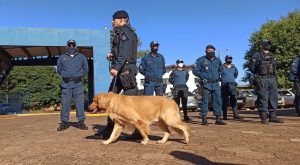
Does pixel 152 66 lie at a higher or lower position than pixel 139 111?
higher

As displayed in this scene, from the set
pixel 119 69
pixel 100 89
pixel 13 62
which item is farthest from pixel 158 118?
pixel 13 62

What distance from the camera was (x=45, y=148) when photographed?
238 inches

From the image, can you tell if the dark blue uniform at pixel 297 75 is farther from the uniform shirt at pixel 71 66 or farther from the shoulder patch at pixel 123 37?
the shoulder patch at pixel 123 37

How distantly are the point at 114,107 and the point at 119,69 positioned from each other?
2.45 feet

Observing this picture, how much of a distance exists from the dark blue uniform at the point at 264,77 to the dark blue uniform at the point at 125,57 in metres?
4.23

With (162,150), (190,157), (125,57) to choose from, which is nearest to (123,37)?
(125,57)

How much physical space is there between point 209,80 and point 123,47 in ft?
12.3

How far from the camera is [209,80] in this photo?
986 cm

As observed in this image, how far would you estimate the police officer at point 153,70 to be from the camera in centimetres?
986

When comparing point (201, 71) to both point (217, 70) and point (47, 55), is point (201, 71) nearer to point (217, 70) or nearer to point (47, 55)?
point (217, 70)

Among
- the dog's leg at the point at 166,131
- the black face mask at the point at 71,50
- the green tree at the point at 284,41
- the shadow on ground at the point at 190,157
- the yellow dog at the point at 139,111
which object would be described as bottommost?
the shadow on ground at the point at 190,157

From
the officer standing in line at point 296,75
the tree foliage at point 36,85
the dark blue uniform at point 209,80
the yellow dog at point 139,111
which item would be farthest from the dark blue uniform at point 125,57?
the tree foliage at point 36,85

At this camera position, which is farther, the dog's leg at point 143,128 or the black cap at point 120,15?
the black cap at point 120,15

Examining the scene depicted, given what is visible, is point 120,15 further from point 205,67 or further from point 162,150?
point 205,67
